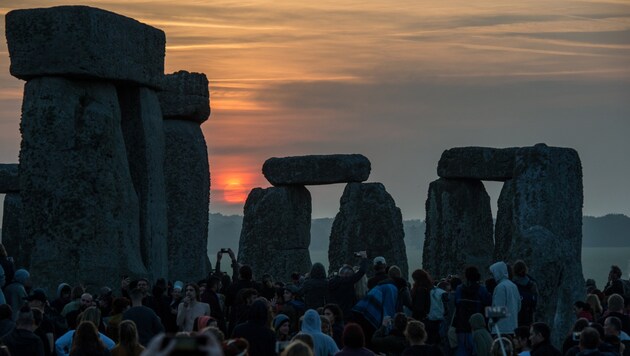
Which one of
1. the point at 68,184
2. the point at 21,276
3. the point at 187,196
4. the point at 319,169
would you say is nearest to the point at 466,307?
the point at 21,276

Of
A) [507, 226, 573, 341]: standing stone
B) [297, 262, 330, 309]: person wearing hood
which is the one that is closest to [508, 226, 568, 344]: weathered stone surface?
[507, 226, 573, 341]: standing stone

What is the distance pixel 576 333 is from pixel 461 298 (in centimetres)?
328

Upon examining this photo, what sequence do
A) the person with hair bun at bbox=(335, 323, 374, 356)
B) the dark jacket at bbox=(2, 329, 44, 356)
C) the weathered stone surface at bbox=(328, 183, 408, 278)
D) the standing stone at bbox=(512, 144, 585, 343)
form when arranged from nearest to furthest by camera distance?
the person with hair bun at bbox=(335, 323, 374, 356)
the dark jacket at bbox=(2, 329, 44, 356)
the standing stone at bbox=(512, 144, 585, 343)
the weathered stone surface at bbox=(328, 183, 408, 278)

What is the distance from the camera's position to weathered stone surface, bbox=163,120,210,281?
23938 millimetres

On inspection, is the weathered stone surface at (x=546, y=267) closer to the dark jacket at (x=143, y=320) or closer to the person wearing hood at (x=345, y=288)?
the person wearing hood at (x=345, y=288)

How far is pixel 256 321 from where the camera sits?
10.7 meters

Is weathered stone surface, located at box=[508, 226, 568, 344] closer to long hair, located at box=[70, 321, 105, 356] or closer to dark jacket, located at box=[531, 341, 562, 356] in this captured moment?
dark jacket, located at box=[531, 341, 562, 356]

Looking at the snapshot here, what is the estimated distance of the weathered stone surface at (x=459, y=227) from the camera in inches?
1104

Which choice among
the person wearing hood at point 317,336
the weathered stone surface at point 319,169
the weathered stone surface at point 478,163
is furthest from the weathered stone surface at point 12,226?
the person wearing hood at point 317,336

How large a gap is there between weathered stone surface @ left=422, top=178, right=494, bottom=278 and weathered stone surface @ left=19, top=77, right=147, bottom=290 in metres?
12.2

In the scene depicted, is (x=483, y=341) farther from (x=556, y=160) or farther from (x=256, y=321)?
(x=556, y=160)

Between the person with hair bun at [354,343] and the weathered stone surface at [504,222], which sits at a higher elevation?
the weathered stone surface at [504,222]

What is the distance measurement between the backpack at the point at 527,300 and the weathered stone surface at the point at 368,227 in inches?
665

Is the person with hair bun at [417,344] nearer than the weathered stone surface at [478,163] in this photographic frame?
Yes
